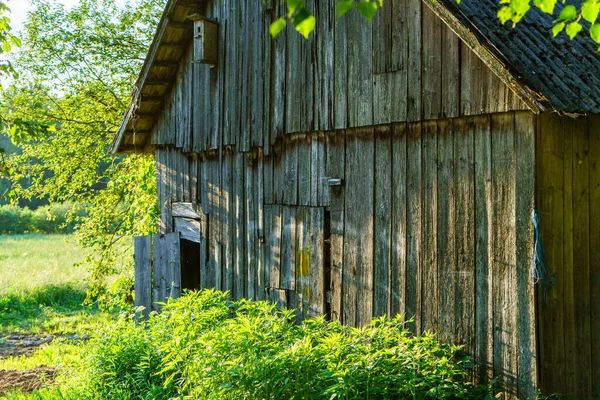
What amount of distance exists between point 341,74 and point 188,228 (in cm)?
443

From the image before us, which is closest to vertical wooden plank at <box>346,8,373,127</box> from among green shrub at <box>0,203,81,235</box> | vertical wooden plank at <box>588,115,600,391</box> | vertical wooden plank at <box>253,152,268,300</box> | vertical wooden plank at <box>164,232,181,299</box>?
vertical wooden plank at <box>253,152,268,300</box>

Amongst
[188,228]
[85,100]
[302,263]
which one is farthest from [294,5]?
[85,100]

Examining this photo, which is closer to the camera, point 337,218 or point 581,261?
point 581,261

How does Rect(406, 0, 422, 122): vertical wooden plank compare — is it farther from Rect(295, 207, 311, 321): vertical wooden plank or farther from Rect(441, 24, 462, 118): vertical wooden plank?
Rect(295, 207, 311, 321): vertical wooden plank

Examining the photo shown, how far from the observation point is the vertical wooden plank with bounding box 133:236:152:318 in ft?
38.1

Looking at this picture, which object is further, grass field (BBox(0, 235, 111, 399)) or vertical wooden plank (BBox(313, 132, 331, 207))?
grass field (BBox(0, 235, 111, 399))

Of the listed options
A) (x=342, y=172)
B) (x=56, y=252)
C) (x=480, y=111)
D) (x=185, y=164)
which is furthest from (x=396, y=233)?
(x=56, y=252)

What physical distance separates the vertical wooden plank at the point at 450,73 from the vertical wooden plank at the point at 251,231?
3661 mm

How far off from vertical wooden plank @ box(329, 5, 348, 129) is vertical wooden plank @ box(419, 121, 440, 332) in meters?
1.21

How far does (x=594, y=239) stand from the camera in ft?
21.4

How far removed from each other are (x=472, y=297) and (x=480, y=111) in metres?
1.75

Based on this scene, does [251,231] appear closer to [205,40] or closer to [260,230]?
[260,230]

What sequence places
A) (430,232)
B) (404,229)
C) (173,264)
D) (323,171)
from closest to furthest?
(430,232) → (404,229) → (323,171) → (173,264)

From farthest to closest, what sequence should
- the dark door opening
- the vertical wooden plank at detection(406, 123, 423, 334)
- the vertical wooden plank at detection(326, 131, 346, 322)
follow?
the dark door opening < the vertical wooden plank at detection(326, 131, 346, 322) < the vertical wooden plank at detection(406, 123, 423, 334)
